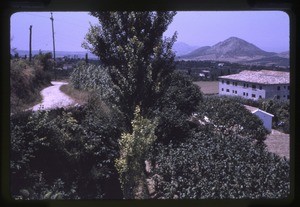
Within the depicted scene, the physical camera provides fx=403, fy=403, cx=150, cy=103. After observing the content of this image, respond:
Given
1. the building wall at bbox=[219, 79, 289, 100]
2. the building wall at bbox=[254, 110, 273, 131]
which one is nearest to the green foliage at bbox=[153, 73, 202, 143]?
the building wall at bbox=[219, 79, 289, 100]

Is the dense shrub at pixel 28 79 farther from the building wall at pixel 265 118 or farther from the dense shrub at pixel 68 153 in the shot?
the building wall at pixel 265 118

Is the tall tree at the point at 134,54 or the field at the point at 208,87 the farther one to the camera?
the field at the point at 208,87

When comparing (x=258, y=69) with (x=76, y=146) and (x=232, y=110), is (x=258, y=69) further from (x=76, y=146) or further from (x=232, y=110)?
(x=76, y=146)

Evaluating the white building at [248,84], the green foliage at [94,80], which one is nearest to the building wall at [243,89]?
the white building at [248,84]

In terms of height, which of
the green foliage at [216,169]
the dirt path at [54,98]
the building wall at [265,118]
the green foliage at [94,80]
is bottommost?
the green foliage at [216,169]

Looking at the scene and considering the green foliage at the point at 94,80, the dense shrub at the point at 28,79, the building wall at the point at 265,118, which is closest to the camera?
the green foliage at the point at 94,80

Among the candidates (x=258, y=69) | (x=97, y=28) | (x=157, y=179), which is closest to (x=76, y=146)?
(x=157, y=179)

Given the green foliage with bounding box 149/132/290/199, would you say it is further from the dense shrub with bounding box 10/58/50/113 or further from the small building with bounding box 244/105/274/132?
the dense shrub with bounding box 10/58/50/113
